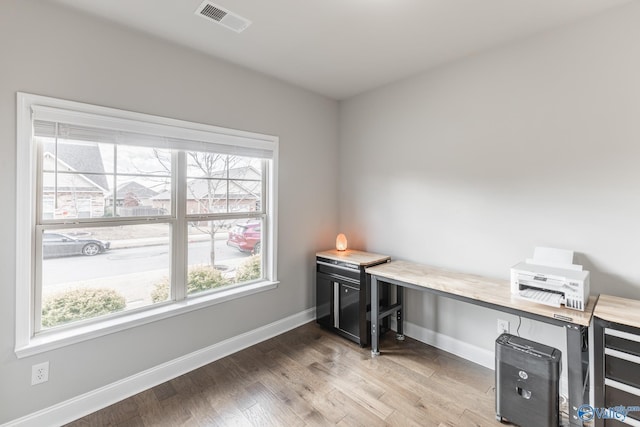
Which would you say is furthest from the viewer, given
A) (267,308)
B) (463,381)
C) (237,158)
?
(267,308)

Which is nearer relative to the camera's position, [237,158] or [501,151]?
[501,151]

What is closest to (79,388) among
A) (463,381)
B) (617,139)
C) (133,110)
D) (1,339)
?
(1,339)

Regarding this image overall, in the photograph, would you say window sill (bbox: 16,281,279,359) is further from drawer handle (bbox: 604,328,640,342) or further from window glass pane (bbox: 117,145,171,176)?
drawer handle (bbox: 604,328,640,342)

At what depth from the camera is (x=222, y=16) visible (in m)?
1.97

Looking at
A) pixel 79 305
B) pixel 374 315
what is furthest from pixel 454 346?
pixel 79 305

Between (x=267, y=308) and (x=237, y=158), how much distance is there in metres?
1.56

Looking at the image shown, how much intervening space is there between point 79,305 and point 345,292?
7.09 feet

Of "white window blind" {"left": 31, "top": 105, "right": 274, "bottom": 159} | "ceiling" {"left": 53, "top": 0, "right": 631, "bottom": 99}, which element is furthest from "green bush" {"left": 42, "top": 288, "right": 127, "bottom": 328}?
"ceiling" {"left": 53, "top": 0, "right": 631, "bottom": 99}

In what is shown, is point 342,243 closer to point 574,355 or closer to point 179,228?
point 179,228

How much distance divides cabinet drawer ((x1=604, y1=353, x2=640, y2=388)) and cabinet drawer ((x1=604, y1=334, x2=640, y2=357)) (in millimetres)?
54

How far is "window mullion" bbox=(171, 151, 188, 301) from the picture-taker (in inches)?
94.9

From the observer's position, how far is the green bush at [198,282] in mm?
2373

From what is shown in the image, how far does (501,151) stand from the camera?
2396mm

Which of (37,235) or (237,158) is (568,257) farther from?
A: (37,235)
